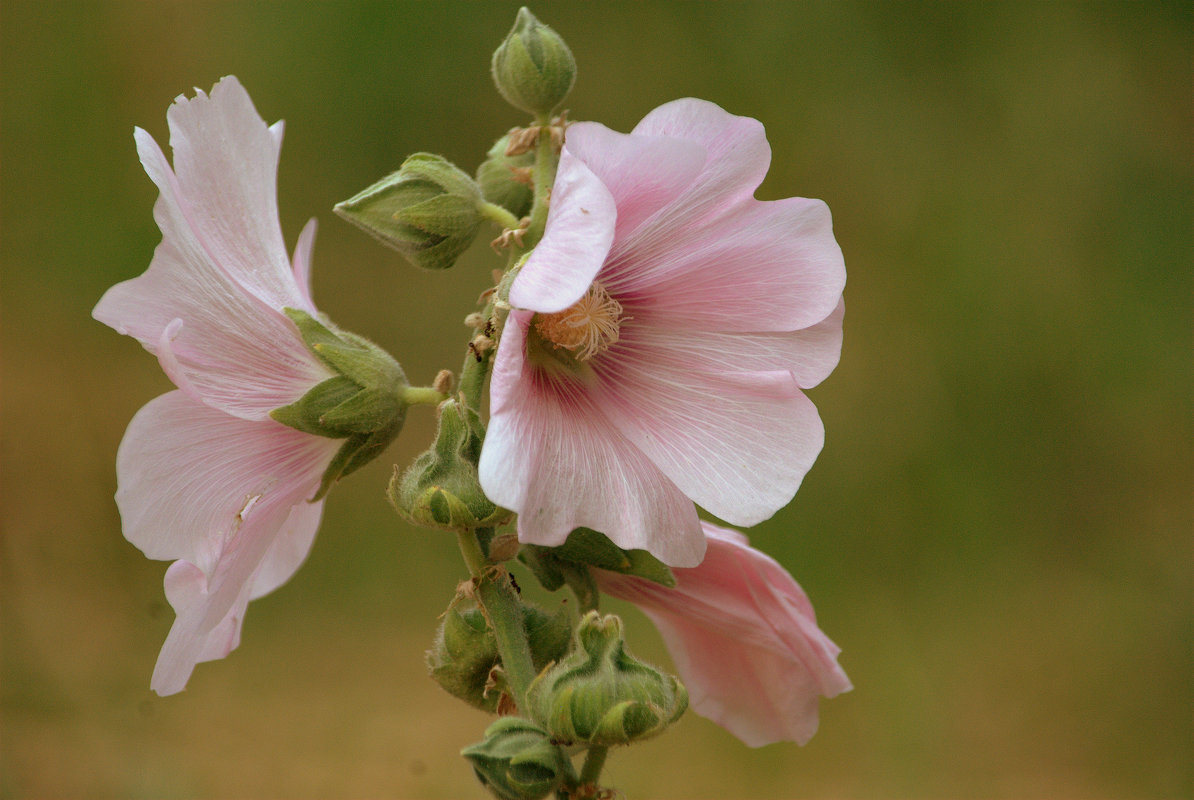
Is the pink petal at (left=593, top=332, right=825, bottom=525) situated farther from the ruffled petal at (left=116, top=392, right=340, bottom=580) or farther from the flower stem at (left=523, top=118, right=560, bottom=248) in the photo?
the ruffled petal at (left=116, top=392, right=340, bottom=580)

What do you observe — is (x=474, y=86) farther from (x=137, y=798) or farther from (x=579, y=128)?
(x=579, y=128)

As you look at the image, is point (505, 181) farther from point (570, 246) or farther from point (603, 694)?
point (603, 694)

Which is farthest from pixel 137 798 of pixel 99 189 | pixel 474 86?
pixel 474 86

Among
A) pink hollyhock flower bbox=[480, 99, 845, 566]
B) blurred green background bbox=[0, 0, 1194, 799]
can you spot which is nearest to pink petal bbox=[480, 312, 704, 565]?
pink hollyhock flower bbox=[480, 99, 845, 566]

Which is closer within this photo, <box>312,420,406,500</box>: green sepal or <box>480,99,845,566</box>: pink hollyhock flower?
<box>480,99,845,566</box>: pink hollyhock flower

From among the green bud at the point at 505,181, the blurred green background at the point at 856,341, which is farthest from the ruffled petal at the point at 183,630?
the blurred green background at the point at 856,341

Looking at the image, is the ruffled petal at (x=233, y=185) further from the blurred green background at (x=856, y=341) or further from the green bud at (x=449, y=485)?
the blurred green background at (x=856, y=341)
